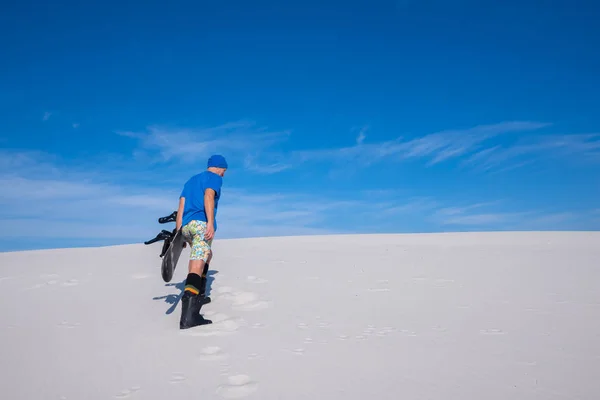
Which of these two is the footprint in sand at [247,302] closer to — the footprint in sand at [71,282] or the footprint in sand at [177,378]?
the footprint in sand at [177,378]

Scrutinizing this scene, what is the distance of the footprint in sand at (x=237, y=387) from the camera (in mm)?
2777

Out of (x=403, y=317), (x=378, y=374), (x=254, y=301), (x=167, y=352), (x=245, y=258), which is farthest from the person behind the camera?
(x=245, y=258)

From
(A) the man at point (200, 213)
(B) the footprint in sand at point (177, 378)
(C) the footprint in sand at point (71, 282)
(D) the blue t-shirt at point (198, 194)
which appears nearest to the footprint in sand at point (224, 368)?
(B) the footprint in sand at point (177, 378)

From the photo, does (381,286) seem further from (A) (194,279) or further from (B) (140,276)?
(B) (140,276)

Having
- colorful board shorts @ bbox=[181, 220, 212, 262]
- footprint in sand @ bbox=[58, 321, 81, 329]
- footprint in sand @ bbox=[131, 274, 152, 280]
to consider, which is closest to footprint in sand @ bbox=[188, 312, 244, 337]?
colorful board shorts @ bbox=[181, 220, 212, 262]

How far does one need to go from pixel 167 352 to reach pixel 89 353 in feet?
2.66

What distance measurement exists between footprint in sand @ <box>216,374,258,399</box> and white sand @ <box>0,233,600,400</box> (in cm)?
2

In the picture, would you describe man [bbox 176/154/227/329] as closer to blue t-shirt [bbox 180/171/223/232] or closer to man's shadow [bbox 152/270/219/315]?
blue t-shirt [bbox 180/171/223/232]

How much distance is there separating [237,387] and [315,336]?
4.58 ft

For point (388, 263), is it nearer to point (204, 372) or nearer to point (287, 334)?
point (287, 334)

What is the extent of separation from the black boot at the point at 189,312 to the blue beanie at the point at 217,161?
1.78m

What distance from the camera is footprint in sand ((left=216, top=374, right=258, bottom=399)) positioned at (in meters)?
2.78

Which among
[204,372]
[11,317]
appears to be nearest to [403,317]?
[204,372]

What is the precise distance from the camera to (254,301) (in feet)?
19.3
